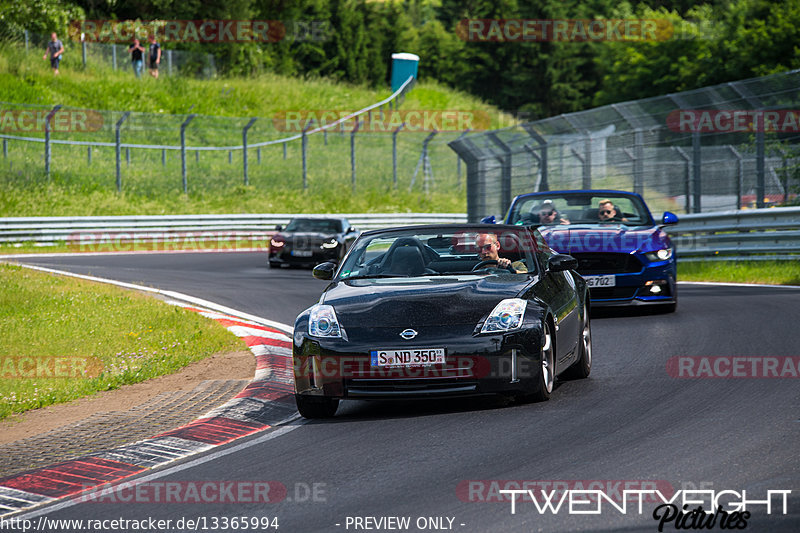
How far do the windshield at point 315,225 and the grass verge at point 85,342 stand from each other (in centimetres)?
1027

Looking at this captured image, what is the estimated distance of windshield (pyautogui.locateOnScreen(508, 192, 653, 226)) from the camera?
14.2 metres

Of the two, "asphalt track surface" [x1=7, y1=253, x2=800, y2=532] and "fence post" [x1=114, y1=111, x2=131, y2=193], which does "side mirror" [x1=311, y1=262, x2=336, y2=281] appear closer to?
"asphalt track surface" [x1=7, y1=253, x2=800, y2=532]

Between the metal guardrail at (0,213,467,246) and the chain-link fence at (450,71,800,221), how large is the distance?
12.1 feet

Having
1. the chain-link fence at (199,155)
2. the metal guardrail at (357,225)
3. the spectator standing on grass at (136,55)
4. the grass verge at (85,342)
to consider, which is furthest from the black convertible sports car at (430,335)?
the spectator standing on grass at (136,55)

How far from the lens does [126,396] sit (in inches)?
357

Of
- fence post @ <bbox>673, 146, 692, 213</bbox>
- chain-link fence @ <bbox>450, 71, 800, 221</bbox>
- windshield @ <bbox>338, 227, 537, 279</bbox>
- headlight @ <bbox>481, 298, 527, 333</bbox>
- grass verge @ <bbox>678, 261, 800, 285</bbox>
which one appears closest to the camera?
headlight @ <bbox>481, 298, 527, 333</bbox>

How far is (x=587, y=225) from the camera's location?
14.0 meters

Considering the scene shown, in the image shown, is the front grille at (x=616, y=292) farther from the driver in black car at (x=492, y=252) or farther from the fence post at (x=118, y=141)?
the fence post at (x=118, y=141)

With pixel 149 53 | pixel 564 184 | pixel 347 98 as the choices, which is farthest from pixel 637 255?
pixel 347 98

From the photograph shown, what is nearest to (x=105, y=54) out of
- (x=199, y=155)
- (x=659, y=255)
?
(x=199, y=155)

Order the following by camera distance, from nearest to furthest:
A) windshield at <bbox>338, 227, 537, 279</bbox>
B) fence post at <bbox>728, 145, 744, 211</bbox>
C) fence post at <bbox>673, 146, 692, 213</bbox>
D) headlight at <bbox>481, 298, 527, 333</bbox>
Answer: headlight at <bbox>481, 298, 527, 333</bbox> → windshield at <bbox>338, 227, 537, 279</bbox> → fence post at <bbox>728, 145, 744, 211</bbox> → fence post at <bbox>673, 146, 692, 213</bbox>

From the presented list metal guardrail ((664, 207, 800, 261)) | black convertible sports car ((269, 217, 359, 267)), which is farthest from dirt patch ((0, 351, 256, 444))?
black convertible sports car ((269, 217, 359, 267))

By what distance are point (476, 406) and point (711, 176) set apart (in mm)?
14816

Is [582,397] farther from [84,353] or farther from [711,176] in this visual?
[711,176]
